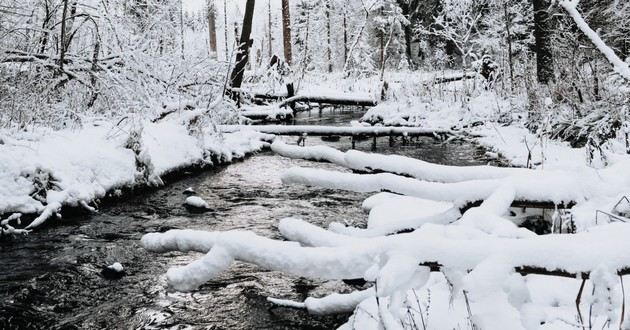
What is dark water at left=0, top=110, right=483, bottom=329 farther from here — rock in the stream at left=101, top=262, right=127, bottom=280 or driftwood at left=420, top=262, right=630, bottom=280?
driftwood at left=420, top=262, right=630, bottom=280

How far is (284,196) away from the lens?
772cm

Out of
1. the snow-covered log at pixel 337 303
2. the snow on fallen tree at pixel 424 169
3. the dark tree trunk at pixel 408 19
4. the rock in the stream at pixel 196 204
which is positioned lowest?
the rock in the stream at pixel 196 204

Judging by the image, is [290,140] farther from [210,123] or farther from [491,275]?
[491,275]

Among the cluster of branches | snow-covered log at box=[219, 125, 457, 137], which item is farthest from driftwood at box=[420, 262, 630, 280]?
snow-covered log at box=[219, 125, 457, 137]

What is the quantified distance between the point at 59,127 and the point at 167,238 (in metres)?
6.73

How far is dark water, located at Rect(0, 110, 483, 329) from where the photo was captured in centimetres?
383

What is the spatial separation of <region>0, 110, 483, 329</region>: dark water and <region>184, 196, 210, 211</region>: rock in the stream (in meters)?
0.12

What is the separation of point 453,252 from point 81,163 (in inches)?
252

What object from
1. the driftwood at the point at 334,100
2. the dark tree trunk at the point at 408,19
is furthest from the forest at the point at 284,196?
the dark tree trunk at the point at 408,19

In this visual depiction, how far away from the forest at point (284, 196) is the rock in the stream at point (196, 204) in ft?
0.09

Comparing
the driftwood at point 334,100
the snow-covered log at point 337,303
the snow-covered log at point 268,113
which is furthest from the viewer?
the driftwood at point 334,100

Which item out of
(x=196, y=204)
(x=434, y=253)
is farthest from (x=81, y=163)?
(x=434, y=253)

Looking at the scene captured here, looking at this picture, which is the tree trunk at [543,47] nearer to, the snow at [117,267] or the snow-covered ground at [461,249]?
the snow-covered ground at [461,249]

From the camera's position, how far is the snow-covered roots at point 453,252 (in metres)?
1.71
